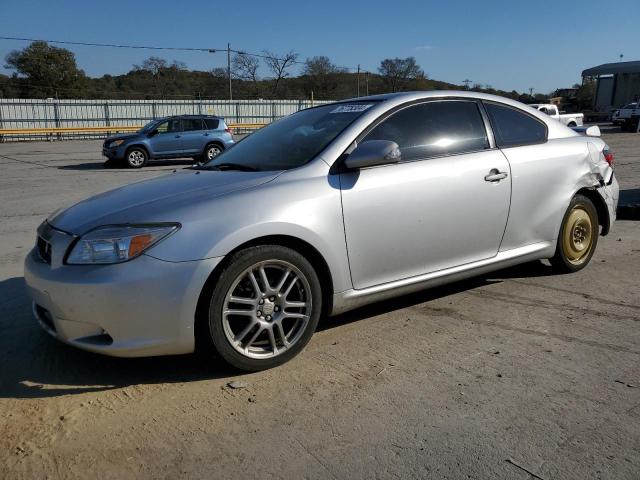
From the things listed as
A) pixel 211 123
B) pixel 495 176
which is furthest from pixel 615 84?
pixel 495 176

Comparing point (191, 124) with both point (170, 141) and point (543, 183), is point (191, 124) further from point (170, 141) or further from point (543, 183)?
point (543, 183)

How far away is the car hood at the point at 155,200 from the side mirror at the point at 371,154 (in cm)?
48

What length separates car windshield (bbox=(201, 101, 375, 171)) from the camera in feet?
12.1

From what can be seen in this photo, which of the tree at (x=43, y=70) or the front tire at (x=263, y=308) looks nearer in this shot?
the front tire at (x=263, y=308)

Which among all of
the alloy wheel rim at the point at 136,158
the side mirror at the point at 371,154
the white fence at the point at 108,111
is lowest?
the alloy wheel rim at the point at 136,158

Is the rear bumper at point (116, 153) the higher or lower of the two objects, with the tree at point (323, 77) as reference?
lower

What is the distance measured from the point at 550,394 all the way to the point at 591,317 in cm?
130

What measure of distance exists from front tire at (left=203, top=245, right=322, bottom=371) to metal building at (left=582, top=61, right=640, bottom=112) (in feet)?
205

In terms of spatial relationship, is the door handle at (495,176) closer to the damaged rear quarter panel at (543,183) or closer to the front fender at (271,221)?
the damaged rear quarter panel at (543,183)

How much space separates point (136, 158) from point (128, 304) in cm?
1554

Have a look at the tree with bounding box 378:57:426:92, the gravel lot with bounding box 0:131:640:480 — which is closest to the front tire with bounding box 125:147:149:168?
the gravel lot with bounding box 0:131:640:480

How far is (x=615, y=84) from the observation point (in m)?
59.4

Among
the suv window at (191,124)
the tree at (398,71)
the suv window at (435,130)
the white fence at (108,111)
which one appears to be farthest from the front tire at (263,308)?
the tree at (398,71)

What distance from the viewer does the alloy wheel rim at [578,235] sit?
473 cm
